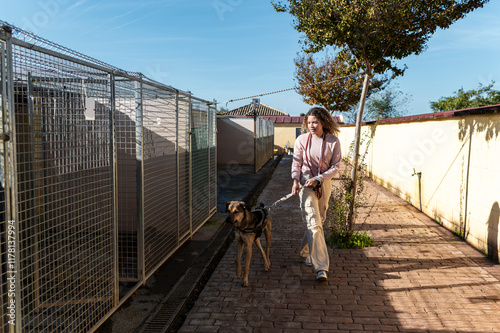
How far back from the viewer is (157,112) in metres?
5.68

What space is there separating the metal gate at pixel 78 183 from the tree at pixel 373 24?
2432 mm

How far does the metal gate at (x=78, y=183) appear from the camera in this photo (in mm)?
2568

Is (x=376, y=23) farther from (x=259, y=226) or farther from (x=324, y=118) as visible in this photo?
(x=259, y=226)

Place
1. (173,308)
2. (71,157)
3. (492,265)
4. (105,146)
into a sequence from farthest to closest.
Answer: (492,265), (173,308), (105,146), (71,157)

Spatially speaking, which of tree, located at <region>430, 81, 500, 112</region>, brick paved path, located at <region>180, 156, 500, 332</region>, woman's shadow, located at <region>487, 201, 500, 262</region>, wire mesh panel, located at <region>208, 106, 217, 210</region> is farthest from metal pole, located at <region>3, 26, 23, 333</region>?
tree, located at <region>430, 81, 500, 112</region>

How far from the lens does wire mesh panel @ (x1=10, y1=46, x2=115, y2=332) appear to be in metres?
3.23

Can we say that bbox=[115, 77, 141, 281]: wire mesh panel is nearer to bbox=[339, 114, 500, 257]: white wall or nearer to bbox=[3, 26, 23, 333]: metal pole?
bbox=[3, 26, 23, 333]: metal pole

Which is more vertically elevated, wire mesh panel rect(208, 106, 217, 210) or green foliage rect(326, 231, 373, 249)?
wire mesh panel rect(208, 106, 217, 210)

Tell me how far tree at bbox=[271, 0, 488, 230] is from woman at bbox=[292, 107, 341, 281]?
56.4 inches

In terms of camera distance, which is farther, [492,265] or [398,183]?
[398,183]

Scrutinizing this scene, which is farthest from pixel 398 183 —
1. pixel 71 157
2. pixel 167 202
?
pixel 71 157

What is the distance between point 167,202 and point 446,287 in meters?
3.78

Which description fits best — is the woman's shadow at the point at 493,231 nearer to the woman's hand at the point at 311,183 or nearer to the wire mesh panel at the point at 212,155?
the woman's hand at the point at 311,183

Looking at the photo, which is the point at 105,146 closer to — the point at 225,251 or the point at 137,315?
the point at 137,315
